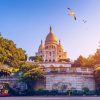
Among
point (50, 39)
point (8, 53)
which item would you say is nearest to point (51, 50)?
point (50, 39)

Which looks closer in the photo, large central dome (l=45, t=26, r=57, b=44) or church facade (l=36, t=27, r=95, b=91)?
church facade (l=36, t=27, r=95, b=91)

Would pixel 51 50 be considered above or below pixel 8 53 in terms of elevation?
above

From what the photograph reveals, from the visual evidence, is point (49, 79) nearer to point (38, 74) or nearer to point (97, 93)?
point (38, 74)

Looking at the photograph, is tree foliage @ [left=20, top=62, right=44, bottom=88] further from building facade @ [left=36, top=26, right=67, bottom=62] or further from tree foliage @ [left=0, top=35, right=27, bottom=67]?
building facade @ [left=36, top=26, right=67, bottom=62]

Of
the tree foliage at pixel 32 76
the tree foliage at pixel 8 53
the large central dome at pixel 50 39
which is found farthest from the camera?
the large central dome at pixel 50 39

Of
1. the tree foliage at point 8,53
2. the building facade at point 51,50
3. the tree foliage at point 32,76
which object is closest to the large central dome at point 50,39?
the building facade at point 51,50

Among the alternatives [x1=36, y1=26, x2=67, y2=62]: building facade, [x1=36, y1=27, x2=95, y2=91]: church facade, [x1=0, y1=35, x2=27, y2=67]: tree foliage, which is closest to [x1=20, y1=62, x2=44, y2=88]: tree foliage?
[x1=36, y1=27, x2=95, y2=91]: church facade

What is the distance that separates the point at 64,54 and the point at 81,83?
297 feet

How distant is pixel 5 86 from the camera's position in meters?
75.1

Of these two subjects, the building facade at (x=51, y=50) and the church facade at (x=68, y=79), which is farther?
the building facade at (x=51, y=50)

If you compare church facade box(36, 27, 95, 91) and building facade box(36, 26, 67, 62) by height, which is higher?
building facade box(36, 26, 67, 62)

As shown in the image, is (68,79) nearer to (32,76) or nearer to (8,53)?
(32,76)

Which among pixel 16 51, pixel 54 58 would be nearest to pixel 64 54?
pixel 54 58

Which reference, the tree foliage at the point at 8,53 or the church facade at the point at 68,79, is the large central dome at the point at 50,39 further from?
the church facade at the point at 68,79
